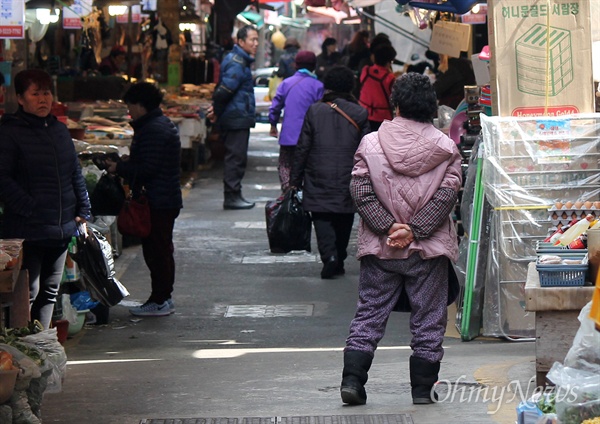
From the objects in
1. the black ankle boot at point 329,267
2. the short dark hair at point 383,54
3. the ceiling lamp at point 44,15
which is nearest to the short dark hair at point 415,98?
the black ankle boot at point 329,267

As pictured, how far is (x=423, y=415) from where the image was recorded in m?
6.21

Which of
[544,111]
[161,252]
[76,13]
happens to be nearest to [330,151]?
[161,252]

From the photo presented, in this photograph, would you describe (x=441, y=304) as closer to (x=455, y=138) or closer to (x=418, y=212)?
(x=418, y=212)

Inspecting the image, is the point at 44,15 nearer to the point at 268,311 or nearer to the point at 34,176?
the point at 268,311

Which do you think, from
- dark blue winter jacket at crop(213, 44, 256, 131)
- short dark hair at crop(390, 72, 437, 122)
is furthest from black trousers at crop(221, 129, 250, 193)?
short dark hair at crop(390, 72, 437, 122)

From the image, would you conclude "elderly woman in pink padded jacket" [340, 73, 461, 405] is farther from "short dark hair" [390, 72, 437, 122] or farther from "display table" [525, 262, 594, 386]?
"display table" [525, 262, 594, 386]

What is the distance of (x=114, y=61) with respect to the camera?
2194cm

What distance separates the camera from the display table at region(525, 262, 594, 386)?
5.71 meters

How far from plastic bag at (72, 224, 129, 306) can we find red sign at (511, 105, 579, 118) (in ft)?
10.2

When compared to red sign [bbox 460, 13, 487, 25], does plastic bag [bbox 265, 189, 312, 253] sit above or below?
below

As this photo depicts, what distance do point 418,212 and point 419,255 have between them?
0.74ft

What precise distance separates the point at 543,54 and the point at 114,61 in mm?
14701

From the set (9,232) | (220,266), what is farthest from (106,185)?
(220,266)

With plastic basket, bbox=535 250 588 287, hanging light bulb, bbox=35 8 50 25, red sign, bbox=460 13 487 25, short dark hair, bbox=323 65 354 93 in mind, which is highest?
hanging light bulb, bbox=35 8 50 25
